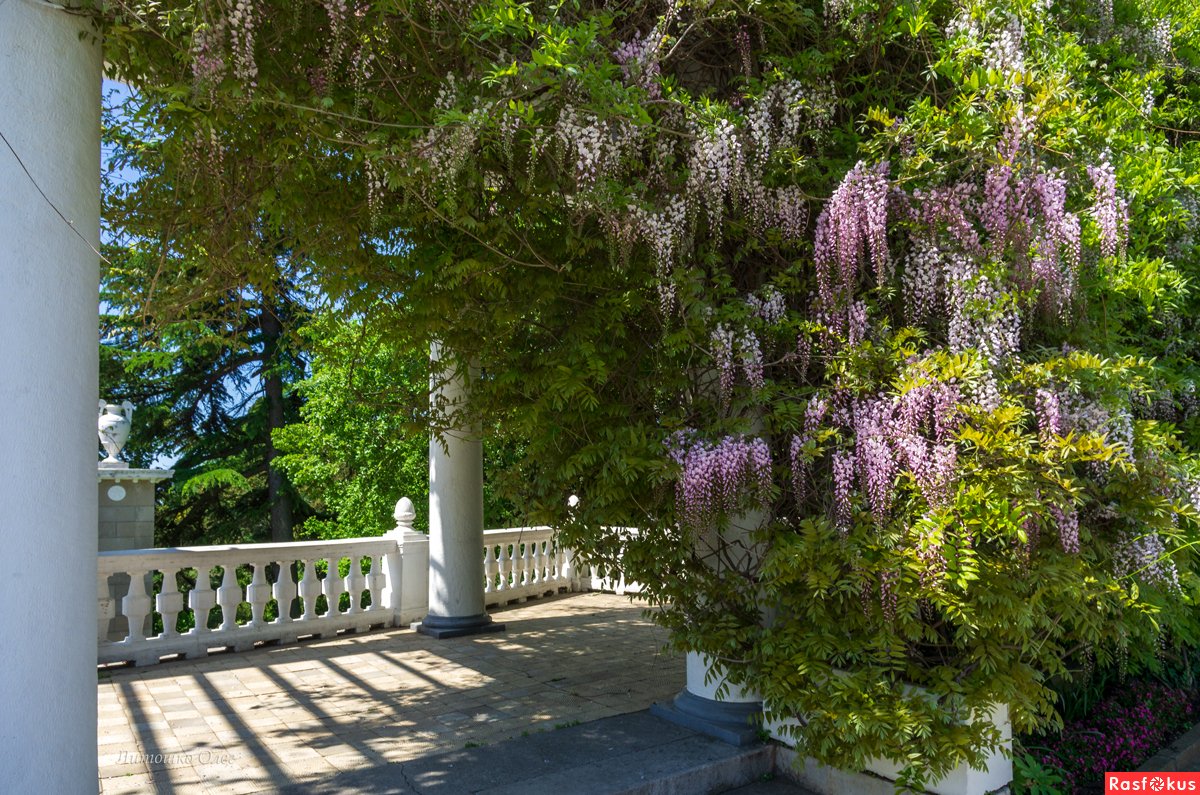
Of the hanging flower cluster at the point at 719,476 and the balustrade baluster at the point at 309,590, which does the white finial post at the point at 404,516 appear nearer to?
the balustrade baluster at the point at 309,590

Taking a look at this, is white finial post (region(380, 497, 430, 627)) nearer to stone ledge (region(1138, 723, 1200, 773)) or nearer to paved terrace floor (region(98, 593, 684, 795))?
paved terrace floor (region(98, 593, 684, 795))

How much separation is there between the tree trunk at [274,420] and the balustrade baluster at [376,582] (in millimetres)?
8859

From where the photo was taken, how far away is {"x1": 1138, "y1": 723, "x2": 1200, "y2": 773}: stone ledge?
169 inches

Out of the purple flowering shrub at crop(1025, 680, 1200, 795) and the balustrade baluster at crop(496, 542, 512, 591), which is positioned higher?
the balustrade baluster at crop(496, 542, 512, 591)

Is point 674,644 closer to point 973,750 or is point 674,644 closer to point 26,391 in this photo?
point 973,750

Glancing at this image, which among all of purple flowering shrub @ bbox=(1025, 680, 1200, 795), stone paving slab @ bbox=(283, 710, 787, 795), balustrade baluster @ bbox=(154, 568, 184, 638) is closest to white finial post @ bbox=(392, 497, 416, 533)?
balustrade baluster @ bbox=(154, 568, 184, 638)

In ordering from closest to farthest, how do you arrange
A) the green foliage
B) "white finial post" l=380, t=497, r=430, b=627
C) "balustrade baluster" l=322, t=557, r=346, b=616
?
the green foliage
"balustrade baluster" l=322, t=557, r=346, b=616
"white finial post" l=380, t=497, r=430, b=627

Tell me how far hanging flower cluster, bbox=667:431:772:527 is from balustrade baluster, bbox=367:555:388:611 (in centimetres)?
470

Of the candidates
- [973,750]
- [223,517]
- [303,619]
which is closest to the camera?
[973,750]

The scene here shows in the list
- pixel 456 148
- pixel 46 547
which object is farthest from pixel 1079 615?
pixel 46 547

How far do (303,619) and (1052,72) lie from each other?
21.4 feet

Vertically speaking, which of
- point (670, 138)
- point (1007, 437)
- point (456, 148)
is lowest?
point (1007, 437)

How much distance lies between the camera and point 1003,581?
3150 millimetres

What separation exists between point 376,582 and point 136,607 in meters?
2.04
